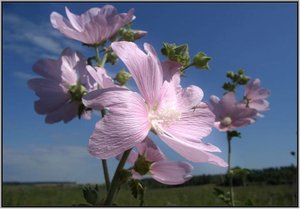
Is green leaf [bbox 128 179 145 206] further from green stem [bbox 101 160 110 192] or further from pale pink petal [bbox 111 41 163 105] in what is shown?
pale pink petal [bbox 111 41 163 105]

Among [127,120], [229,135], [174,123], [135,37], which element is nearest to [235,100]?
[229,135]

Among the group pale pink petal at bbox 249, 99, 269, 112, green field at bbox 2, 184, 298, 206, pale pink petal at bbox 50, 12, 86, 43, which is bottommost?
green field at bbox 2, 184, 298, 206

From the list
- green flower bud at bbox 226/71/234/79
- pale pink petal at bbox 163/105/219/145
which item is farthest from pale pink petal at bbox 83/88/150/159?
green flower bud at bbox 226/71/234/79

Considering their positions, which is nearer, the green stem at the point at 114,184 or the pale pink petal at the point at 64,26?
the green stem at the point at 114,184

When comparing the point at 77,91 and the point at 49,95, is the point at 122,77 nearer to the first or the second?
the point at 77,91

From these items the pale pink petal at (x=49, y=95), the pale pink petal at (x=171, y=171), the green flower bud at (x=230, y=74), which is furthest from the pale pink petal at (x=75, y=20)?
the green flower bud at (x=230, y=74)

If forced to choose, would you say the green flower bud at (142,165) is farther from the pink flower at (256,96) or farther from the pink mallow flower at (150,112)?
the pink flower at (256,96)

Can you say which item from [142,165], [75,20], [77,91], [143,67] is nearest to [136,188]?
[142,165]
